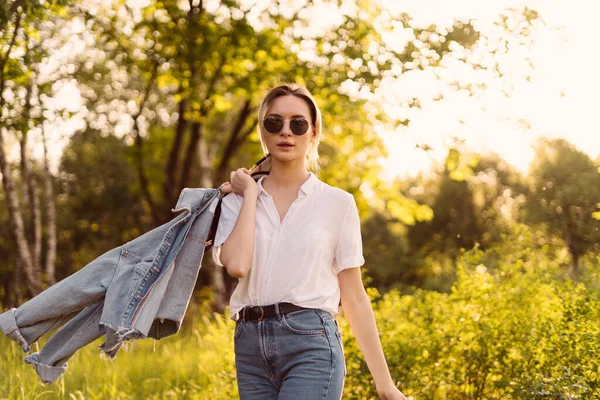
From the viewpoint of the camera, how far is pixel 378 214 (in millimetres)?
29422

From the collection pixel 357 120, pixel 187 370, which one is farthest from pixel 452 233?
pixel 187 370

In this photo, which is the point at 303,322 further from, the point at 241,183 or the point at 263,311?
the point at 241,183

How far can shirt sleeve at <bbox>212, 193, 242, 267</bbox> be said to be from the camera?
10.2 feet

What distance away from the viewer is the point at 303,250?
115 inches

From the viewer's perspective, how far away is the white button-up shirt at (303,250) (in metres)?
2.88

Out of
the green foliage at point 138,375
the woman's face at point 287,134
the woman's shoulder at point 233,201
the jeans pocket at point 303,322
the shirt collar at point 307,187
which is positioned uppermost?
the woman's face at point 287,134

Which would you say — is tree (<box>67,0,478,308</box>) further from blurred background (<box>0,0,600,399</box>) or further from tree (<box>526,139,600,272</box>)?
tree (<box>526,139,600,272</box>)

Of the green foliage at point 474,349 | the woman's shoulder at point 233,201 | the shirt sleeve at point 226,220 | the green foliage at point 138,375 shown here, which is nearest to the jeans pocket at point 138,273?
the shirt sleeve at point 226,220

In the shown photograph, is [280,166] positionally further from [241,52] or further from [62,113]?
[241,52]

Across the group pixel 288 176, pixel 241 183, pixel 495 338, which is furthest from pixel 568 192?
pixel 241 183

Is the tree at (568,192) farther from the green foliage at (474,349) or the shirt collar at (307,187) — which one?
the shirt collar at (307,187)

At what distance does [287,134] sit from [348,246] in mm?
553

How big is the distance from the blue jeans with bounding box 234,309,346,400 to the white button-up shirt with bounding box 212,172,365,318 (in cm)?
9

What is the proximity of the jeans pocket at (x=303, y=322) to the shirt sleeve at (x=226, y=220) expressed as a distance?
431 millimetres
